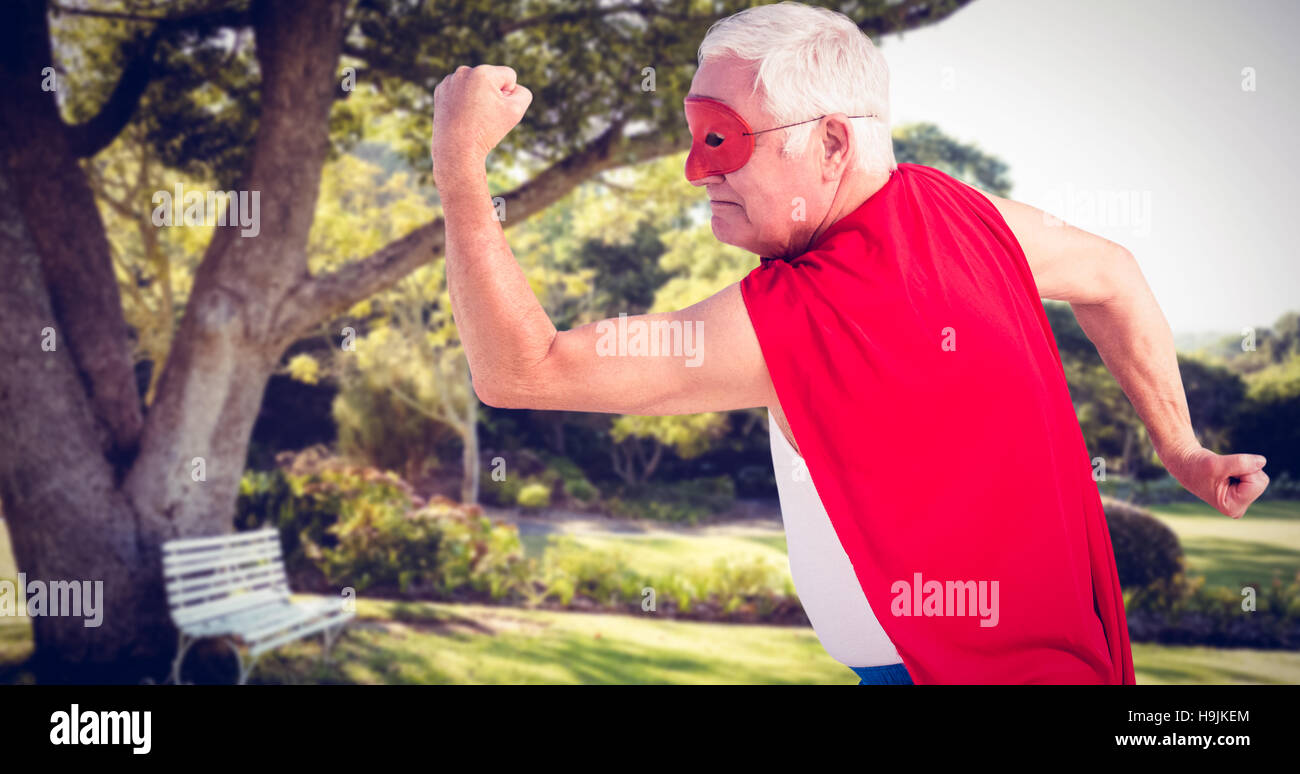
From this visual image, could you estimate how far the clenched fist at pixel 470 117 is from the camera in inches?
38.5

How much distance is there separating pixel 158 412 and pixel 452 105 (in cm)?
559

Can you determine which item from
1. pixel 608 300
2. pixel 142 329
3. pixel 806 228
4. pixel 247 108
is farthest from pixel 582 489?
pixel 806 228

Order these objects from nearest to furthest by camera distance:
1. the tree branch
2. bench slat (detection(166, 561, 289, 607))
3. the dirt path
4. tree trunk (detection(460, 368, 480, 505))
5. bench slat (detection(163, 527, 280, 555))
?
bench slat (detection(166, 561, 289, 607)) < bench slat (detection(163, 527, 280, 555)) < the tree branch < the dirt path < tree trunk (detection(460, 368, 480, 505))

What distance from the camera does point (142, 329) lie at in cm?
1014

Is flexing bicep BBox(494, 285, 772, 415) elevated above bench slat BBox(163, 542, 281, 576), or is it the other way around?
flexing bicep BBox(494, 285, 772, 415)

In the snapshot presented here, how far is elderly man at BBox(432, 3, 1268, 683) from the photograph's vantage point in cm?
100

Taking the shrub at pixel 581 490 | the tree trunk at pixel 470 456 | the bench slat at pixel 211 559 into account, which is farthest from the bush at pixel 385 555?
the shrub at pixel 581 490

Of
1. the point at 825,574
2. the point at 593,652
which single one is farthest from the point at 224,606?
the point at 825,574

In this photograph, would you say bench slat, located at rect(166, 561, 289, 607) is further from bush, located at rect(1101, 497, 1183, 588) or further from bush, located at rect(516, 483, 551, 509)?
bush, located at rect(1101, 497, 1183, 588)

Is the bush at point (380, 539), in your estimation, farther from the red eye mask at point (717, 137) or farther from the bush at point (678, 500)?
the red eye mask at point (717, 137)

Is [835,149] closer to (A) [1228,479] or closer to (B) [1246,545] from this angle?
(A) [1228,479]

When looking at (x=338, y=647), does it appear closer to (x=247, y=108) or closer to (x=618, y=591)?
(x=618, y=591)

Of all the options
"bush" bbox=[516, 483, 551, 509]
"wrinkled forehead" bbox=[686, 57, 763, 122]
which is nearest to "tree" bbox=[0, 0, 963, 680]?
"wrinkled forehead" bbox=[686, 57, 763, 122]

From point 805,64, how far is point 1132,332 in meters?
0.75
